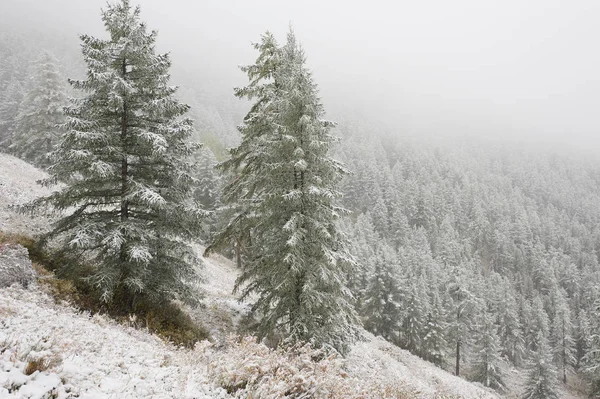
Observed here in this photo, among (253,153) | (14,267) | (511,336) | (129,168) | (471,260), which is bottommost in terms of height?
(511,336)

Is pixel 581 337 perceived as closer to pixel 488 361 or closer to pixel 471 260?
pixel 471 260

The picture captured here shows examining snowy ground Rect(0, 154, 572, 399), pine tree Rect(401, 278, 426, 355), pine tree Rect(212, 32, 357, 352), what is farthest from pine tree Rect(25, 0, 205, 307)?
pine tree Rect(401, 278, 426, 355)

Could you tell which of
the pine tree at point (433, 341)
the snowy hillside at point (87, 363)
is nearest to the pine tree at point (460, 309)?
the pine tree at point (433, 341)

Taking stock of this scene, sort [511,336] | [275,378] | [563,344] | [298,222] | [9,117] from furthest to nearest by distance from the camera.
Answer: [511,336] → [563,344] → [9,117] → [298,222] → [275,378]

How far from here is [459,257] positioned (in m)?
102

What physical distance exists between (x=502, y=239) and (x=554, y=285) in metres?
22.8

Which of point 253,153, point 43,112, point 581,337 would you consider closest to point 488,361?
point 581,337

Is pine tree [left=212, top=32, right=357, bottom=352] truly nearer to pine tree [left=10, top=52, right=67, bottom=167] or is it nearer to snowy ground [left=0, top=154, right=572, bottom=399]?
snowy ground [left=0, top=154, right=572, bottom=399]

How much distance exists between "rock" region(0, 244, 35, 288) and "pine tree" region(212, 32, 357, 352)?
6.49 meters

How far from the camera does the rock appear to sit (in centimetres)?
846

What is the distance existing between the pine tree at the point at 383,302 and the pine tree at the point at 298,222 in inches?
1509

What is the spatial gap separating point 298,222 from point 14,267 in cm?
798

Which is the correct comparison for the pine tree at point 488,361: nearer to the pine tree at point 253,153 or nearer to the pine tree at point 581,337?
the pine tree at point 581,337

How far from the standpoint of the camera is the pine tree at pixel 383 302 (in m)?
48.2
